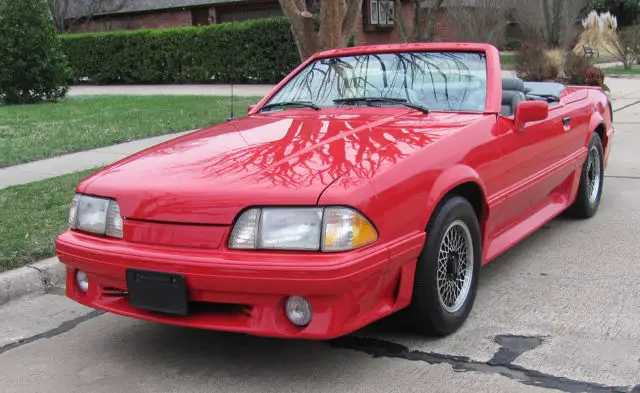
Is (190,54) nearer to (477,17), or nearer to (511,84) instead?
(477,17)

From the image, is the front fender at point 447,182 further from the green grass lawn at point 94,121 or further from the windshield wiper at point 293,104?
the green grass lawn at point 94,121

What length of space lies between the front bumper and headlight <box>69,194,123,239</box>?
0.24ft

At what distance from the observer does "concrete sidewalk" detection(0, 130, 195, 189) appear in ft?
25.1

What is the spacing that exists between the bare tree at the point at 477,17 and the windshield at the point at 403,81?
23.1 meters

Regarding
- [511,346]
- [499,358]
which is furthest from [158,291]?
[511,346]

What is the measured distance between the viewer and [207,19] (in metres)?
30.0

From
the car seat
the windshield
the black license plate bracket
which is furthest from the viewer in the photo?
the car seat

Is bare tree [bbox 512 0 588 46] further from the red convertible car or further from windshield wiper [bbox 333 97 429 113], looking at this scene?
the red convertible car

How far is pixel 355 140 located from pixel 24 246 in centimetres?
Answer: 270

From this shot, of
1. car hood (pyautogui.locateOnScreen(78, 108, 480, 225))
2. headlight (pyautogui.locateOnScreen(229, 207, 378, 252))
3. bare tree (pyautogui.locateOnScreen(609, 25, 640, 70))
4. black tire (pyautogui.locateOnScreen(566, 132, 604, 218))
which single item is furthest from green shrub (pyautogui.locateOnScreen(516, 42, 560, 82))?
headlight (pyautogui.locateOnScreen(229, 207, 378, 252))

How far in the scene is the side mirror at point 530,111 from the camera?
427 centimetres

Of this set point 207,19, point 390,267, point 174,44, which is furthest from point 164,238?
point 207,19

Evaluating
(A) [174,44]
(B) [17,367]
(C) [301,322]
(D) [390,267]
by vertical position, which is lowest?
(B) [17,367]

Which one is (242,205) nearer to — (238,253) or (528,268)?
(238,253)
